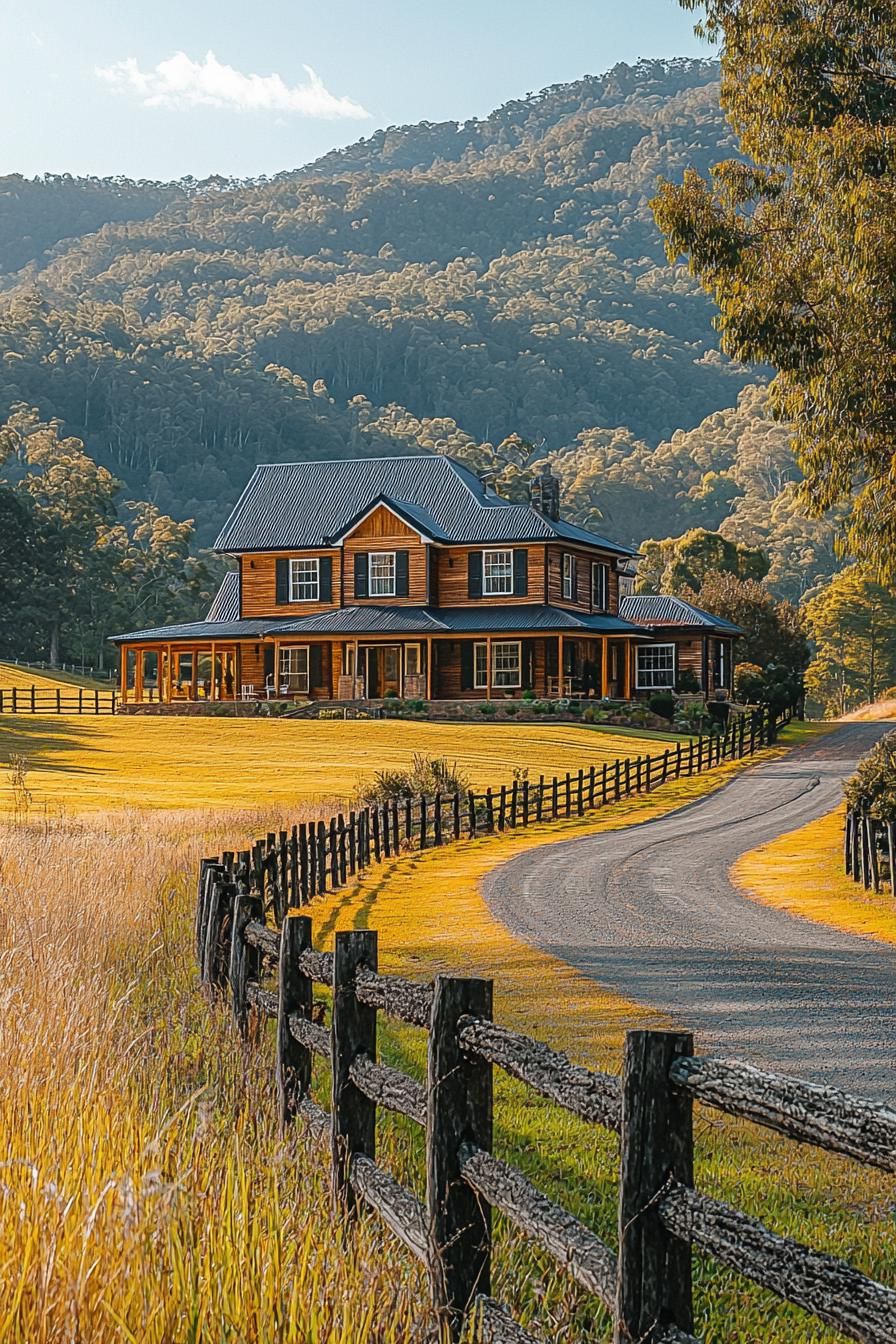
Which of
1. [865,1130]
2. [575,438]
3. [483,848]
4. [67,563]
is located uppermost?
[575,438]

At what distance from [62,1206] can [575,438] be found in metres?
186

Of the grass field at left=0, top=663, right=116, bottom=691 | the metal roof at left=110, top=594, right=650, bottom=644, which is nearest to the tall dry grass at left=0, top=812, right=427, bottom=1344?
the metal roof at left=110, top=594, right=650, bottom=644

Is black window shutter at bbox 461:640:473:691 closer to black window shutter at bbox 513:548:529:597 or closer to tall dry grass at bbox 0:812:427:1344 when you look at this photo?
black window shutter at bbox 513:548:529:597

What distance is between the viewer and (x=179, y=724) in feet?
176

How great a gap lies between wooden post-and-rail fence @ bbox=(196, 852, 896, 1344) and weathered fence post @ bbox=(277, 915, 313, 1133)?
0.70ft

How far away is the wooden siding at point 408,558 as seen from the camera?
59062 millimetres

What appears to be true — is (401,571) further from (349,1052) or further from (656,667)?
(349,1052)

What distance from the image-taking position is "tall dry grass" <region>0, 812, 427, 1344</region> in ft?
Answer: 13.5

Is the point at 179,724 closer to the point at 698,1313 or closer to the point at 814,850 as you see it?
the point at 814,850

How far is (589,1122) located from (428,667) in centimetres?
5162

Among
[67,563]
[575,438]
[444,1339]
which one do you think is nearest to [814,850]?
[444,1339]

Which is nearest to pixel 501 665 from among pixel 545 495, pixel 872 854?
pixel 545 495

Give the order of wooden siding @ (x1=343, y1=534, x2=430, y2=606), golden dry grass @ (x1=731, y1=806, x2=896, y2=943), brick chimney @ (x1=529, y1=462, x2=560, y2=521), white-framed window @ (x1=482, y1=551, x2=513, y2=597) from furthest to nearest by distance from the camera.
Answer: brick chimney @ (x1=529, y1=462, x2=560, y2=521) → wooden siding @ (x1=343, y1=534, x2=430, y2=606) → white-framed window @ (x1=482, y1=551, x2=513, y2=597) → golden dry grass @ (x1=731, y1=806, x2=896, y2=943)

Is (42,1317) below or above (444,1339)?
above
